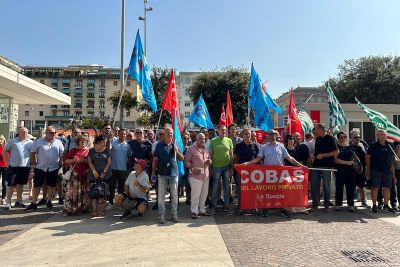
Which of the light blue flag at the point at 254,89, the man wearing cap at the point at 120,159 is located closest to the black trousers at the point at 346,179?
the light blue flag at the point at 254,89

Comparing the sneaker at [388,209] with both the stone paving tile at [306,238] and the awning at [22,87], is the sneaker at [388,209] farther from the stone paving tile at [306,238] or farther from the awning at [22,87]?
the awning at [22,87]

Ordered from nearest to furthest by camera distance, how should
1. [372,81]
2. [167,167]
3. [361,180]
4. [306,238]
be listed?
[306,238] → [167,167] → [361,180] → [372,81]

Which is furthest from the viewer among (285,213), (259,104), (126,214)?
(259,104)

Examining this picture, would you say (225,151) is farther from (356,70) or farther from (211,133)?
(356,70)

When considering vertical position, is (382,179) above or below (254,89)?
below

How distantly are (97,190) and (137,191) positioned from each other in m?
0.86

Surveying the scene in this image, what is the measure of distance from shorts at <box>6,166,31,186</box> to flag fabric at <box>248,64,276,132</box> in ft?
22.0

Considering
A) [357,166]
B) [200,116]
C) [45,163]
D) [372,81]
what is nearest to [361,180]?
[357,166]

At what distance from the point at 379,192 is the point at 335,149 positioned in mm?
1857

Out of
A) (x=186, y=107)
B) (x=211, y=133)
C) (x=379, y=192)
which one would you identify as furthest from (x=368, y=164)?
(x=186, y=107)

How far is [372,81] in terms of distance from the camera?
40.1 meters

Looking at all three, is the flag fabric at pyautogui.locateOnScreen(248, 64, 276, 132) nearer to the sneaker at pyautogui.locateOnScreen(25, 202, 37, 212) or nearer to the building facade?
the sneaker at pyautogui.locateOnScreen(25, 202, 37, 212)

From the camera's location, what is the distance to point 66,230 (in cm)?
680

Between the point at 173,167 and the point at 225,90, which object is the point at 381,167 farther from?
the point at 225,90
